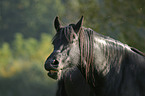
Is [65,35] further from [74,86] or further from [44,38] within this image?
[44,38]

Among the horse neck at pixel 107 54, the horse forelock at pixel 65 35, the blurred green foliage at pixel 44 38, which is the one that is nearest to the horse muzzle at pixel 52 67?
the horse forelock at pixel 65 35

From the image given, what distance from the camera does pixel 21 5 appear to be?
57500 millimetres

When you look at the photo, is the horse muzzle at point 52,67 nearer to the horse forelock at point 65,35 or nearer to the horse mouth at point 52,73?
the horse mouth at point 52,73

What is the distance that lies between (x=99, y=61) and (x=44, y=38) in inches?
1459

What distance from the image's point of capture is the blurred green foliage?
1165cm

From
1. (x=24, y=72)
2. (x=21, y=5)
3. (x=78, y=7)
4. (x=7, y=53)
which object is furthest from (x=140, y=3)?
(x=21, y=5)

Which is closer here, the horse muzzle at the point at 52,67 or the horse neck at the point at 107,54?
the horse muzzle at the point at 52,67

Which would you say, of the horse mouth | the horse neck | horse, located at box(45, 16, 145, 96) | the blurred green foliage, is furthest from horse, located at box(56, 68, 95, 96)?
the blurred green foliage

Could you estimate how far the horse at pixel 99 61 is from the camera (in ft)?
13.1

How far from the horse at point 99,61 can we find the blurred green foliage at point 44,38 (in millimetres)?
827

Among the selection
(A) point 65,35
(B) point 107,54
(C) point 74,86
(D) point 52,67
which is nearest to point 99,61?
(B) point 107,54

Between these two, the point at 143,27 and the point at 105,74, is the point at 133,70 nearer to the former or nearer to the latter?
the point at 105,74

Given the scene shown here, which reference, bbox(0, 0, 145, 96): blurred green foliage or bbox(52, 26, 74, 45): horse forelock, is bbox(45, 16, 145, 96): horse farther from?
bbox(0, 0, 145, 96): blurred green foliage

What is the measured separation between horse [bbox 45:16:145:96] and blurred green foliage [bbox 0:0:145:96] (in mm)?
827
